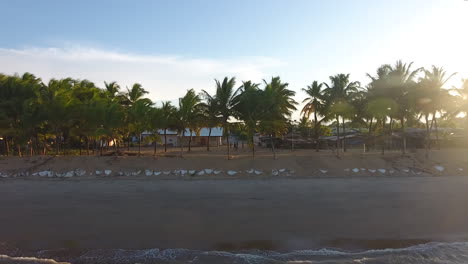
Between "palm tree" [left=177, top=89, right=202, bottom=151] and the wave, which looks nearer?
the wave

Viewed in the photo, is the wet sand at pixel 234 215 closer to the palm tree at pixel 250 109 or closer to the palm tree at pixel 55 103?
the palm tree at pixel 250 109

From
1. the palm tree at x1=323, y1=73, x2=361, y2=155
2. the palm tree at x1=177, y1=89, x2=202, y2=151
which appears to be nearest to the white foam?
the palm tree at x1=177, y1=89, x2=202, y2=151

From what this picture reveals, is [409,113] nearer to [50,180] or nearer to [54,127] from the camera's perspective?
[50,180]

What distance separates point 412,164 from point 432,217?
38.5ft

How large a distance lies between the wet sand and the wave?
362mm

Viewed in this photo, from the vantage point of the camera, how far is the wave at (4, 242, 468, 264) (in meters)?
6.59

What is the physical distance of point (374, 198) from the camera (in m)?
11.8

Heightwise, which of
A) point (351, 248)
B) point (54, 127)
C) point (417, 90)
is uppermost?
point (417, 90)

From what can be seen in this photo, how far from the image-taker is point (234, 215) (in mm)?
9711

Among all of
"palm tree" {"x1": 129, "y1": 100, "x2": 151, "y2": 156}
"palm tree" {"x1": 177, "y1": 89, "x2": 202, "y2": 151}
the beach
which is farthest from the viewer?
A: "palm tree" {"x1": 177, "y1": 89, "x2": 202, "y2": 151}

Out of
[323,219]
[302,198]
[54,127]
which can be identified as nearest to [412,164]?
[302,198]

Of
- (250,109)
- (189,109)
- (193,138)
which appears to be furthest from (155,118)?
(193,138)

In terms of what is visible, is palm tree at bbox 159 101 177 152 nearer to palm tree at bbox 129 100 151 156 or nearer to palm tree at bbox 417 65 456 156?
palm tree at bbox 129 100 151 156

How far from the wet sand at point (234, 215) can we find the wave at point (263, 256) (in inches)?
14.3
